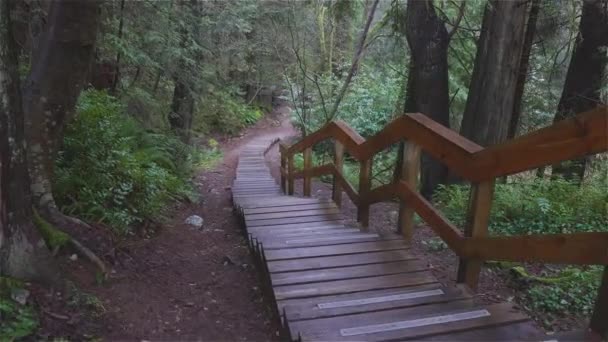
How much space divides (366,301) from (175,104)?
1192 cm

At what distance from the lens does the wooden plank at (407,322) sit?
8.04 ft

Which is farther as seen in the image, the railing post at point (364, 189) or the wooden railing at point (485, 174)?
the railing post at point (364, 189)

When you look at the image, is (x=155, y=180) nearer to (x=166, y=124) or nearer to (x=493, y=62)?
(x=493, y=62)

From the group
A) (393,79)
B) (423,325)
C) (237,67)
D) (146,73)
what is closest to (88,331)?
(423,325)

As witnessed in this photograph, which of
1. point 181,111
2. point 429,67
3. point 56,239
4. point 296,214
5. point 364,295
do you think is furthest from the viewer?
point 181,111

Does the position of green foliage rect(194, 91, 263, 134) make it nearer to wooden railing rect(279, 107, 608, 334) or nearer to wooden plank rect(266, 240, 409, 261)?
wooden plank rect(266, 240, 409, 261)

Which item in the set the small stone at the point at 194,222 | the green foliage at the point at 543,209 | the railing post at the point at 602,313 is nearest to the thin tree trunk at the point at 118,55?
the small stone at the point at 194,222

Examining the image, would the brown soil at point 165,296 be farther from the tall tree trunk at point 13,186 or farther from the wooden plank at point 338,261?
the wooden plank at point 338,261

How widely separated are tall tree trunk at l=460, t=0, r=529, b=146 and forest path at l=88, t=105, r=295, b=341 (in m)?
4.14

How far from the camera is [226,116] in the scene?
2348 cm

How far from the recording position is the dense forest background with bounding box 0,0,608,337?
3740 millimetres

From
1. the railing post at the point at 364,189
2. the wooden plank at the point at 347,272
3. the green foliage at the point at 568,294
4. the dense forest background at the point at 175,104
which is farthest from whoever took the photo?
the railing post at the point at 364,189

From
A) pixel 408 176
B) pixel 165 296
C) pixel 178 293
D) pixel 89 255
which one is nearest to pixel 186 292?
pixel 178 293

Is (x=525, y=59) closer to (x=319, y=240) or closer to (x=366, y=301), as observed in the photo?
(x=319, y=240)
